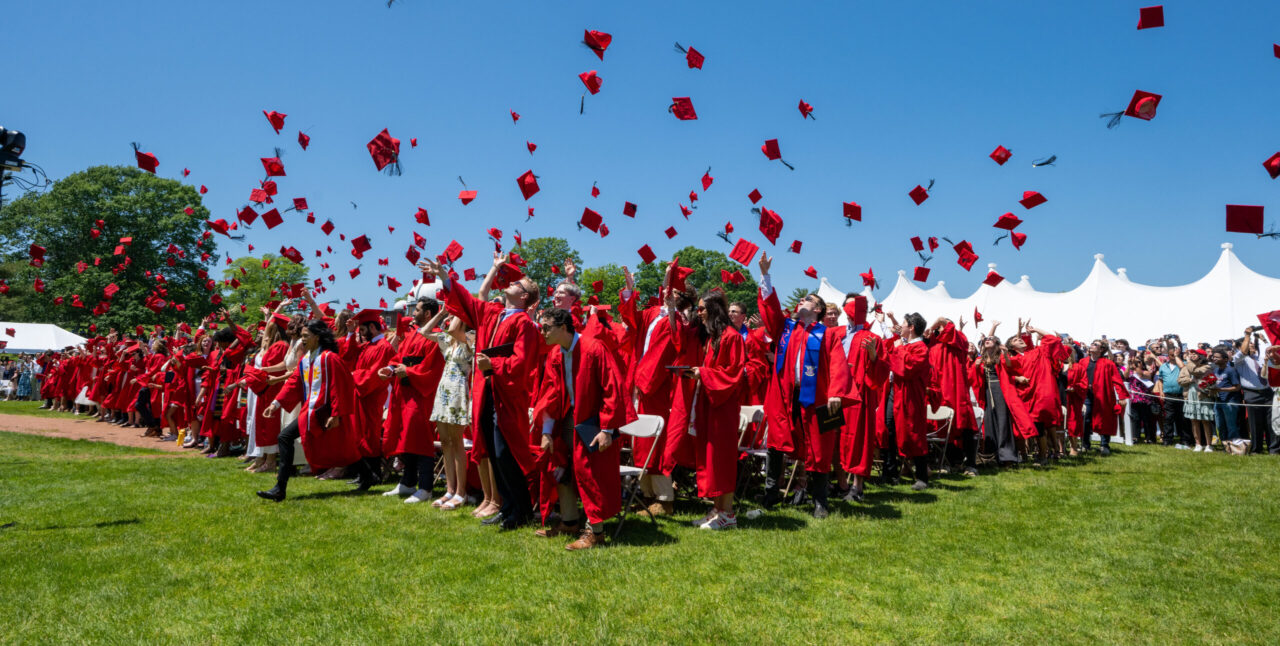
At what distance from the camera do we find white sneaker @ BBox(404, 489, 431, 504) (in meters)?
7.55

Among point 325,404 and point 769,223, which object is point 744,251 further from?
point 325,404

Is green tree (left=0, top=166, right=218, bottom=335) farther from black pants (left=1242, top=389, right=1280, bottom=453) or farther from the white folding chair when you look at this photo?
black pants (left=1242, top=389, right=1280, bottom=453)

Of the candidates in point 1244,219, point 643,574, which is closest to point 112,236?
point 643,574

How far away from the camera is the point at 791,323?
7.20 meters

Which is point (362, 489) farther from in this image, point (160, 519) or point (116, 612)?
point (116, 612)

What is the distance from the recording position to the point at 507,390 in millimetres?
5980

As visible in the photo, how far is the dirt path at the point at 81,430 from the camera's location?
13628 mm

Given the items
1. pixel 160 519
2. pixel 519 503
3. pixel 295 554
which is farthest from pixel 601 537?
pixel 160 519

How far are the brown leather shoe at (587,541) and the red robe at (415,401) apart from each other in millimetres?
2608

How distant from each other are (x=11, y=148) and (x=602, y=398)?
5387mm

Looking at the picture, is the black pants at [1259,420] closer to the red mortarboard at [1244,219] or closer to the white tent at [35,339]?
the red mortarboard at [1244,219]

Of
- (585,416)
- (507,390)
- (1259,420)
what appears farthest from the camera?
(1259,420)

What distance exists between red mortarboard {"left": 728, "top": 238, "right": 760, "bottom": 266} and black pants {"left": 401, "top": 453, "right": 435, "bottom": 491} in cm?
381

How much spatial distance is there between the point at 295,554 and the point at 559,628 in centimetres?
252
